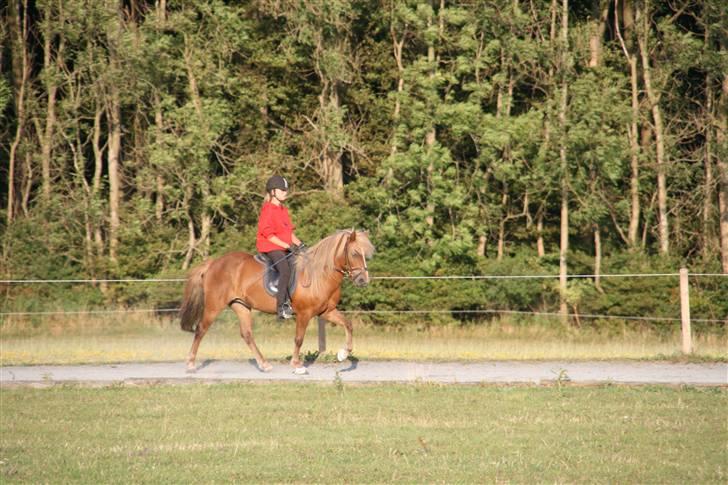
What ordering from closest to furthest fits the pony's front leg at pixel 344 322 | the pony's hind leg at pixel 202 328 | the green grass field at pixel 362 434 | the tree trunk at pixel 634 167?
1. the green grass field at pixel 362 434
2. the pony's front leg at pixel 344 322
3. the pony's hind leg at pixel 202 328
4. the tree trunk at pixel 634 167

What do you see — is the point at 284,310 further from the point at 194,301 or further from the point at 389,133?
the point at 389,133

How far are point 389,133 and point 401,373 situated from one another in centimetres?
1579

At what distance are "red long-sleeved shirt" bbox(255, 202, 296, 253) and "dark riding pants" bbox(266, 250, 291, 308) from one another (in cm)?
15

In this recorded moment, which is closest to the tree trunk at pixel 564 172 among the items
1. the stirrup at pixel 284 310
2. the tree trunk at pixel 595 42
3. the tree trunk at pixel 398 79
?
the tree trunk at pixel 595 42

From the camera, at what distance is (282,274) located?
52.8ft

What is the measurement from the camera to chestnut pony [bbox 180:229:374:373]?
15992 mm

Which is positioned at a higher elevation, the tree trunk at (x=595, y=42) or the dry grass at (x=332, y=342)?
the tree trunk at (x=595, y=42)

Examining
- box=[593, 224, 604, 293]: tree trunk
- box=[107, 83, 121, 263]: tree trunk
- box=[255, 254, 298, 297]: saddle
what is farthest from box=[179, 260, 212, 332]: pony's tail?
box=[593, 224, 604, 293]: tree trunk

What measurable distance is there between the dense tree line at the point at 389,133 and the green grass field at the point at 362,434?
1312cm

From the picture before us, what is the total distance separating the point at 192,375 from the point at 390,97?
577 inches

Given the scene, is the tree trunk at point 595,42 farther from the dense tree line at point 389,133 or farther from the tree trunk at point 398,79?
the tree trunk at point 398,79

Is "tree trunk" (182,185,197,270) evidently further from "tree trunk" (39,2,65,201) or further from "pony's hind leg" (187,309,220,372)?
"pony's hind leg" (187,309,220,372)

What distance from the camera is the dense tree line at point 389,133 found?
1085 inches

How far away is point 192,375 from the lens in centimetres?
1641
